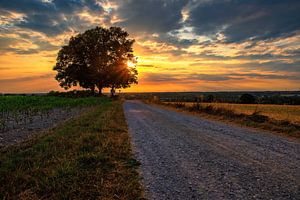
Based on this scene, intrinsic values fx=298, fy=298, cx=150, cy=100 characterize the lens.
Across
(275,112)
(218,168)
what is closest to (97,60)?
(275,112)

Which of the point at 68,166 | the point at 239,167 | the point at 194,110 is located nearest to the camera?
the point at 68,166

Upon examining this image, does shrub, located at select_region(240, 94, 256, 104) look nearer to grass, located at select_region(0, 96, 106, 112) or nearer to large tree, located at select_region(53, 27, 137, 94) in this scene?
large tree, located at select_region(53, 27, 137, 94)

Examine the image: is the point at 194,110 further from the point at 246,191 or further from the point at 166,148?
the point at 246,191

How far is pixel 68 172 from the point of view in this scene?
680 centimetres

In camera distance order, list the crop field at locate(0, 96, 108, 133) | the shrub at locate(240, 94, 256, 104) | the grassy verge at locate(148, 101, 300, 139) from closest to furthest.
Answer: the grassy verge at locate(148, 101, 300, 139) < the crop field at locate(0, 96, 108, 133) < the shrub at locate(240, 94, 256, 104)

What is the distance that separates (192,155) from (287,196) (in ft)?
12.4

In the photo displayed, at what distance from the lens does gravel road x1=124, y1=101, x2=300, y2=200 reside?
5.85 meters

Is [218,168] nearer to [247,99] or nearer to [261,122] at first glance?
[261,122]

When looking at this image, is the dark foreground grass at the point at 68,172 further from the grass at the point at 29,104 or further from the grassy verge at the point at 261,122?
the grass at the point at 29,104

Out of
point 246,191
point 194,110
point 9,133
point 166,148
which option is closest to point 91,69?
point 194,110

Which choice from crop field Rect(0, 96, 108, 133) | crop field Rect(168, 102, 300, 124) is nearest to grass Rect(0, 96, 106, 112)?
crop field Rect(0, 96, 108, 133)

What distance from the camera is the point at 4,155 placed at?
349 inches

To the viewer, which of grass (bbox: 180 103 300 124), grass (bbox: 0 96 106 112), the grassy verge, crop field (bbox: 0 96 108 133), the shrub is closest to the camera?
the grassy verge

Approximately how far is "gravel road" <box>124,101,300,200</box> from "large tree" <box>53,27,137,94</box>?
2295 inches
